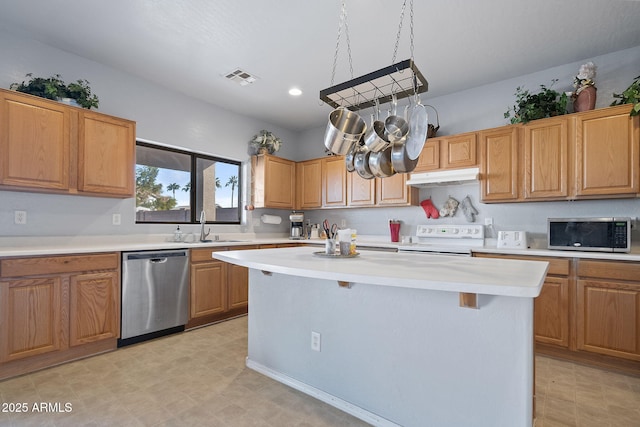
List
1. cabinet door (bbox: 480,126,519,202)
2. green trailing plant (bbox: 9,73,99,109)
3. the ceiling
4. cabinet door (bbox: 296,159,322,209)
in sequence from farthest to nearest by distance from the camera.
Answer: cabinet door (bbox: 296,159,322,209) → cabinet door (bbox: 480,126,519,202) → green trailing plant (bbox: 9,73,99,109) → the ceiling

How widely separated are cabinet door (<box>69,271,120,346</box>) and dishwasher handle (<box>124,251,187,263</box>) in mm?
180

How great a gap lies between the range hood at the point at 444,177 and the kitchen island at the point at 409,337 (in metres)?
1.76

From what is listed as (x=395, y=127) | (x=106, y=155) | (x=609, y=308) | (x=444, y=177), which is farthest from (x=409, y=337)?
(x=106, y=155)

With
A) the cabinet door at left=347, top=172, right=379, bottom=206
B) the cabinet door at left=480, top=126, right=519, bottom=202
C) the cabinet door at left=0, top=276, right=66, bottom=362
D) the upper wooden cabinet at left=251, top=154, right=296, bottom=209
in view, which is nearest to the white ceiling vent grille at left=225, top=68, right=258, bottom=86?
the upper wooden cabinet at left=251, top=154, right=296, bottom=209

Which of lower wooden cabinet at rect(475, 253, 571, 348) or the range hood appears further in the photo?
the range hood

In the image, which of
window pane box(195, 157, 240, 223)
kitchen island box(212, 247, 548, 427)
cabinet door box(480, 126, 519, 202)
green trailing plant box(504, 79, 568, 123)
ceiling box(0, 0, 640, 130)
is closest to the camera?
kitchen island box(212, 247, 548, 427)

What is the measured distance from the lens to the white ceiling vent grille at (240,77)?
3.30m

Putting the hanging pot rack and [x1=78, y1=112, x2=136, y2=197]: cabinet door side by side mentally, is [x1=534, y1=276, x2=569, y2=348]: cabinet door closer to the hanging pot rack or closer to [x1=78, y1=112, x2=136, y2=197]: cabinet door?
the hanging pot rack

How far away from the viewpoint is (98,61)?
3.13 metres

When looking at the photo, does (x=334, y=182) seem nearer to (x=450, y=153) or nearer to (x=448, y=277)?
(x=450, y=153)

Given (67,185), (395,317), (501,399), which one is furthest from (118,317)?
(501,399)

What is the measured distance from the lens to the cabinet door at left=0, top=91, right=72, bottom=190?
2.41m

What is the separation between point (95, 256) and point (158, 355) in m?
0.98

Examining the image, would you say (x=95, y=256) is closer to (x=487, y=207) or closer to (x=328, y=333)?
(x=328, y=333)
